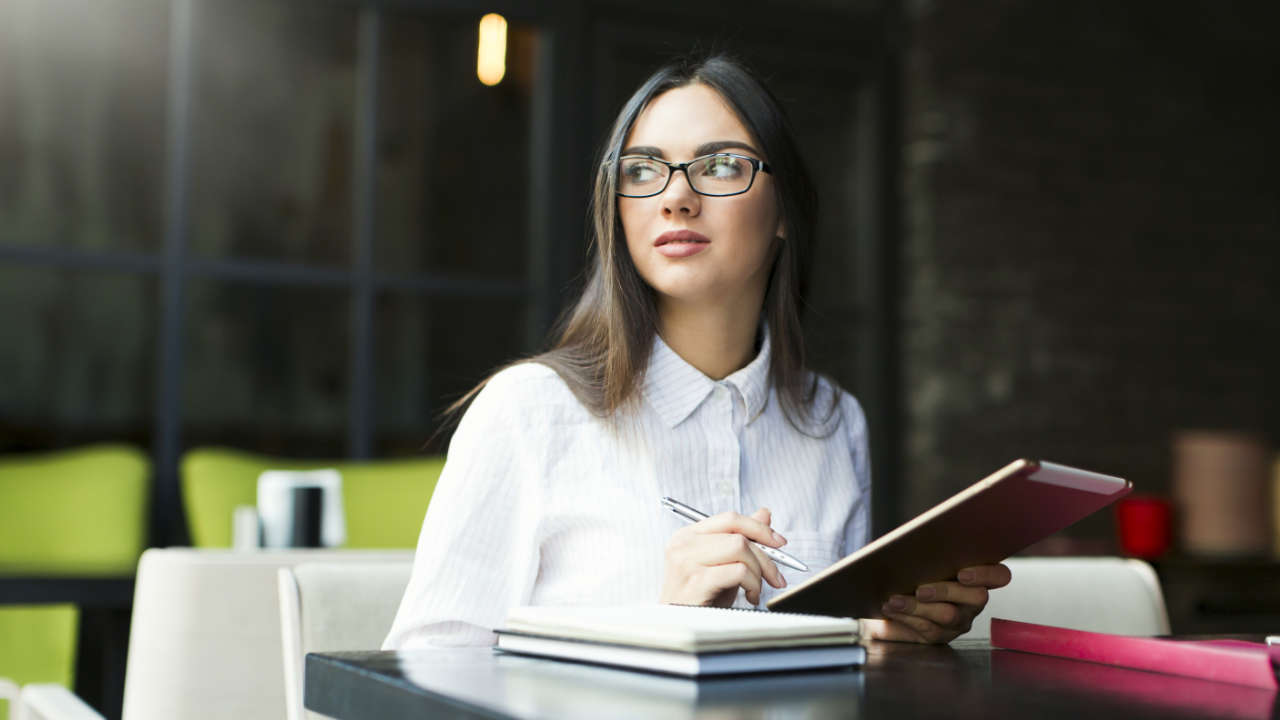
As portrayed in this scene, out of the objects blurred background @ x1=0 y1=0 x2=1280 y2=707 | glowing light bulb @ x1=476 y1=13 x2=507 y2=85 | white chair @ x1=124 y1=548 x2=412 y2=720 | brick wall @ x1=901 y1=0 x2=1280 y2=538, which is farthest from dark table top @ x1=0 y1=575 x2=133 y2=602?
brick wall @ x1=901 y1=0 x2=1280 y2=538

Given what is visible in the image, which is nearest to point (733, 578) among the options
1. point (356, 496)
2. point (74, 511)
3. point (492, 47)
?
point (356, 496)

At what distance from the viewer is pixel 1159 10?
4793 millimetres

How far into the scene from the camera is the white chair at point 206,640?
4.98 feet

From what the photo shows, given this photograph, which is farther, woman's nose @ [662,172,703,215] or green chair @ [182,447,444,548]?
green chair @ [182,447,444,548]

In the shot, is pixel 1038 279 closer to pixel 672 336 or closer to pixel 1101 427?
pixel 1101 427

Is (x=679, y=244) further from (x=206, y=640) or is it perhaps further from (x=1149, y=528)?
(x=1149, y=528)

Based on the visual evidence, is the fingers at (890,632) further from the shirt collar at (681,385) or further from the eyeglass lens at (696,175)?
the eyeglass lens at (696,175)

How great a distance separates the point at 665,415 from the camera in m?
1.36

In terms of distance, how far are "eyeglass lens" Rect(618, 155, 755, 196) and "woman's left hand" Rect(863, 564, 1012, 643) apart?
19.5 inches

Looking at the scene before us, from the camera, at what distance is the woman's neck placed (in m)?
1.43

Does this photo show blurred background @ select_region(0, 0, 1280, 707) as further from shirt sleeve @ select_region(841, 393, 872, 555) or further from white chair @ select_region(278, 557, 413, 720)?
white chair @ select_region(278, 557, 413, 720)

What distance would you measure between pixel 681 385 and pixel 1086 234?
362 centimetres

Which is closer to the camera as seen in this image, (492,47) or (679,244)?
(679,244)

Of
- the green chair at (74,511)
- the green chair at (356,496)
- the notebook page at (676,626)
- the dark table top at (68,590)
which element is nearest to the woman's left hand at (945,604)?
the notebook page at (676,626)
